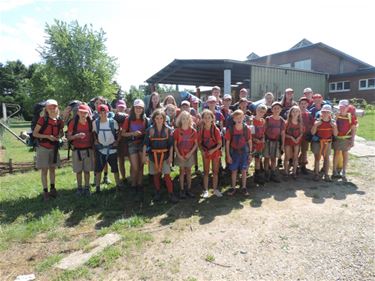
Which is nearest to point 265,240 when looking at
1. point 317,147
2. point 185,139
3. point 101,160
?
point 185,139

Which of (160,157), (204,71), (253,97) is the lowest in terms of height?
(160,157)

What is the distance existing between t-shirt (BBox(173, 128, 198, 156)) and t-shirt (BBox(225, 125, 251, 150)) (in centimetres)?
74

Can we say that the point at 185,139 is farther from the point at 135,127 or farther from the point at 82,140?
the point at 82,140

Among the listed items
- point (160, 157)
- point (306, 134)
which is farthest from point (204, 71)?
point (160, 157)

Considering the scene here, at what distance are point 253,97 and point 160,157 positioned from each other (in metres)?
12.8

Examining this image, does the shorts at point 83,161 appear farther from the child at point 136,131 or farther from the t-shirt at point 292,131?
the t-shirt at point 292,131

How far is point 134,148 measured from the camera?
6.25 metres

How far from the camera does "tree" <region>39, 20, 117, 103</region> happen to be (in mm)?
33969

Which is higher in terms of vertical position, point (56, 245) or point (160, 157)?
point (160, 157)

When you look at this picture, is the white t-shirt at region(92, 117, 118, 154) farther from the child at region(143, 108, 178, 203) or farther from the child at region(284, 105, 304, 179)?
the child at region(284, 105, 304, 179)

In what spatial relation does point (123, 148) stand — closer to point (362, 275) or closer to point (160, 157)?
point (160, 157)

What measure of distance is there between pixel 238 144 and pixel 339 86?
29.6 meters

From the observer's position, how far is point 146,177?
7695 mm

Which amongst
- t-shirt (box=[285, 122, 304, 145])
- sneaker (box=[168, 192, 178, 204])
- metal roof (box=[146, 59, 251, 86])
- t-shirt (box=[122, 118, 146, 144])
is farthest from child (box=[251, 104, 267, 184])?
metal roof (box=[146, 59, 251, 86])
